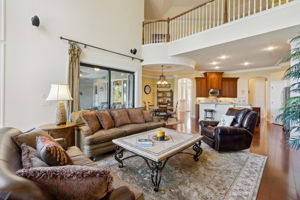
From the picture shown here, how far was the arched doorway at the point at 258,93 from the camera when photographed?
8.18 m

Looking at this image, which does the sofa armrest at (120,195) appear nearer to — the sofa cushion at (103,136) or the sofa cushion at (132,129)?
the sofa cushion at (103,136)

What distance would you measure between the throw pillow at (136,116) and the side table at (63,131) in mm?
1426

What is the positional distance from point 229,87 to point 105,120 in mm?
7352

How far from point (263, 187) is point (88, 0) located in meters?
5.69

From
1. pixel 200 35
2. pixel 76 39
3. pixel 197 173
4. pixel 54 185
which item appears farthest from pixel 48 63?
pixel 200 35

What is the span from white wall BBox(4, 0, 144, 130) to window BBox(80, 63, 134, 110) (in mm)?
370

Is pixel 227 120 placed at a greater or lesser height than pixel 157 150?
greater

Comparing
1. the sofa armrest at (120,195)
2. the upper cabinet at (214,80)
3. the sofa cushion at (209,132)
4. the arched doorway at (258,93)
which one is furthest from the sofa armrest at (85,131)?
the arched doorway at (258,93)

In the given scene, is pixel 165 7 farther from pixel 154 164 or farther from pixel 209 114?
pixel 154 164

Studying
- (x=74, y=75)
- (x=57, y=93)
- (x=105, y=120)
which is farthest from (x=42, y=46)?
(x=105, y=120)

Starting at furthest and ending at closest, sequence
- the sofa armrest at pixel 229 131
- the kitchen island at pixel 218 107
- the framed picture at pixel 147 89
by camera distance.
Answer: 1. the framed picture at pixel 147 89
2. the kitchen island at pixel 218 107
3. the sofa armrest at pixel 229 131

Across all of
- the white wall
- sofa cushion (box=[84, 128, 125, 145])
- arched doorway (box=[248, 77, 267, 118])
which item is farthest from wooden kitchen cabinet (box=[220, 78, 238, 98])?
sofa cushion (box=[84, 128, 125, 145])

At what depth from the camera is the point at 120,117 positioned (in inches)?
139

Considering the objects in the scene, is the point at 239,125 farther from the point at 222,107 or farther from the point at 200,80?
the point at 200,80
